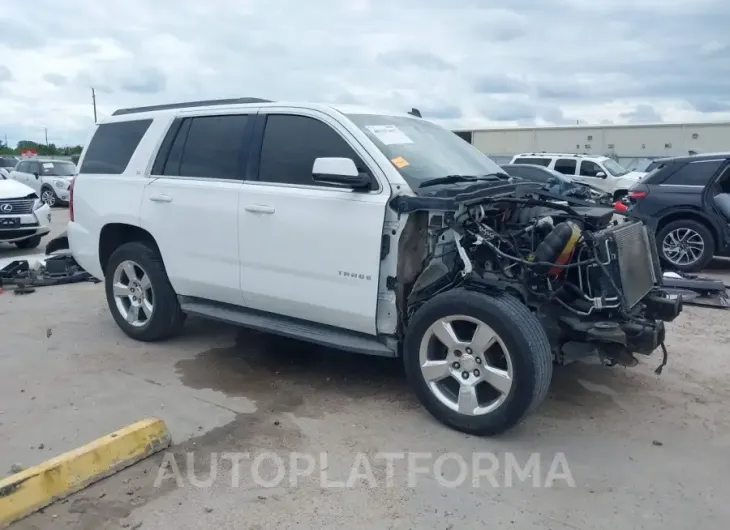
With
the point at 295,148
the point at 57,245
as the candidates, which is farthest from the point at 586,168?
the point at 295,148

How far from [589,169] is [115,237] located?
15.9 metres

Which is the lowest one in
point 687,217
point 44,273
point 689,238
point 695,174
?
point 44,273

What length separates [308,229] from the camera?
15.1 feet

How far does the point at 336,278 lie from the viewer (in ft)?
14.8

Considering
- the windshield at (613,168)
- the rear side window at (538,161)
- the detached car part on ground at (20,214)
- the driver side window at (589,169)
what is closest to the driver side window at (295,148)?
the detached car part on ground at (20,214)

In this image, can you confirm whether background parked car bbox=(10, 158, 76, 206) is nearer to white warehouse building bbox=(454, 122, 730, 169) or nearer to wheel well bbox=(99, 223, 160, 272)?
white warehouse building bbox=(454, 122, 730, 169)

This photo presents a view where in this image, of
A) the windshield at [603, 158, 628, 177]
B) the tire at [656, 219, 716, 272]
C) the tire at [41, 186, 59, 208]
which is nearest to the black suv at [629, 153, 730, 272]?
the tire at [656, 219, 716, 272]

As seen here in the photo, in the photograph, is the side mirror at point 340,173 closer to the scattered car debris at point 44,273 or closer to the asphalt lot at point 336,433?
the asphalt lot at point 336,433

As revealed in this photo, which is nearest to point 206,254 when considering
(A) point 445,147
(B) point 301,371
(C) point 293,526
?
(B) point 301,371

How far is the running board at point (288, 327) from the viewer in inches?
177

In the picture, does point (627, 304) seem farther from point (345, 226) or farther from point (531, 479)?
point (345, 226)

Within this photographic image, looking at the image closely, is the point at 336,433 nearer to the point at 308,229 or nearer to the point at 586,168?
the point at 308,229

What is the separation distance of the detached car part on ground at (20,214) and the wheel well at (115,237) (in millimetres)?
5684

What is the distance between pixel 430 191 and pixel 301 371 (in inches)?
70.2
